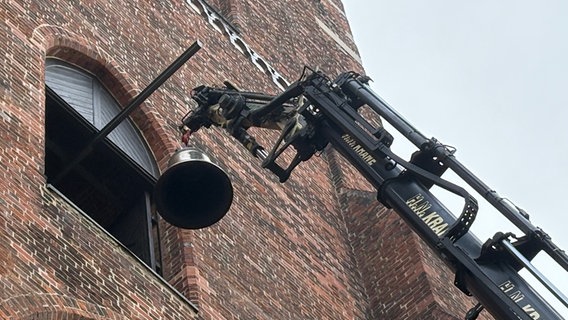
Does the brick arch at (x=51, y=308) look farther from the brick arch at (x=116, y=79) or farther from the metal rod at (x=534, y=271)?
the brick arch at (x=116, y=79)

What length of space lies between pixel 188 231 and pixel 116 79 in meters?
2.25

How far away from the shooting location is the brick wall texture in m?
11.1

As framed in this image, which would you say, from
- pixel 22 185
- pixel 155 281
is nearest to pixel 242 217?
pixel 155 281

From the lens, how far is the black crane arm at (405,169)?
987cm

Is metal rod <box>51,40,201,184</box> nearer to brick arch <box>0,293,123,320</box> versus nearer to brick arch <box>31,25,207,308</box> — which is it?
brick arch <box>31,25,207,308</box>

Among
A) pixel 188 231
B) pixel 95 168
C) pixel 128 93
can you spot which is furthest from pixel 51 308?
pixel 128 93

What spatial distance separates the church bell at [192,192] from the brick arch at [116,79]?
3.72 meters

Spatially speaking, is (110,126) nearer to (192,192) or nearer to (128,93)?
(128,93)

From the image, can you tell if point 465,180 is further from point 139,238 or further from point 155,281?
point 139,238

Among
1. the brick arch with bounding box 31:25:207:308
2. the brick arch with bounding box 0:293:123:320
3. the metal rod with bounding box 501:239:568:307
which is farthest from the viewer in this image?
the brick arch with bounding box 31:25:207:308

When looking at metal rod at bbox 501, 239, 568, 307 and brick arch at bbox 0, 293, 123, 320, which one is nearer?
metal rod at bbox 501, 239, 568, 307

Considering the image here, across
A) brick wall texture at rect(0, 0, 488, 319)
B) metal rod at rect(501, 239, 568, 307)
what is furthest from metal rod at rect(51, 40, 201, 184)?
metal rod at rect(501, 239, 568, 307)

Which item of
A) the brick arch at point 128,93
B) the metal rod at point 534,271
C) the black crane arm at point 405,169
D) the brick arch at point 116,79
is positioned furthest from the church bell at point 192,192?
the brick arch at point 116,79

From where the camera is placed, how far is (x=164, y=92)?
16172 mm
